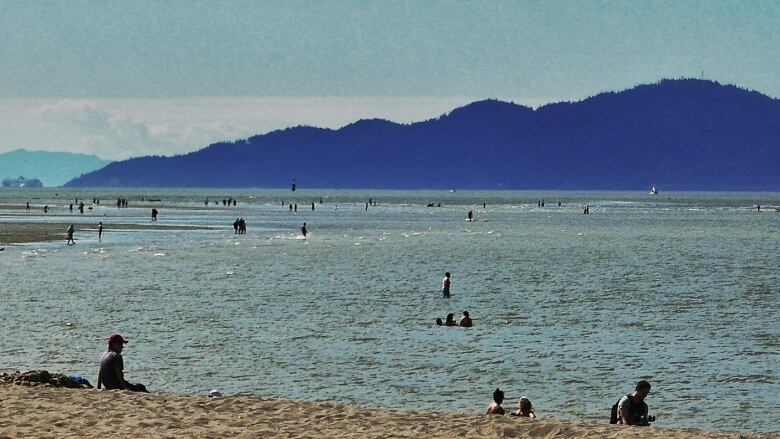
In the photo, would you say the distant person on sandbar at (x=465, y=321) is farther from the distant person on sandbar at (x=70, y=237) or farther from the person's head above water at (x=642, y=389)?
the distant person on sandbar at (x=70, y=237)

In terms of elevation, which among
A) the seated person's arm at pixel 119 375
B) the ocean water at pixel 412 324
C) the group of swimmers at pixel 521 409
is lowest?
the ocean water at pixel 412 324

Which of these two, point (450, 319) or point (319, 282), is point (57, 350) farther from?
point (319, 282)

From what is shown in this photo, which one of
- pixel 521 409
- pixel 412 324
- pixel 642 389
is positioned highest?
pixel 642 389

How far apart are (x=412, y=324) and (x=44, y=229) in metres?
65.2

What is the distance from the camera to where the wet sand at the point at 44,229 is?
8031cm

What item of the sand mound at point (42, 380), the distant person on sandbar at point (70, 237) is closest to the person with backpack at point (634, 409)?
the sand mound at point (42, 380)

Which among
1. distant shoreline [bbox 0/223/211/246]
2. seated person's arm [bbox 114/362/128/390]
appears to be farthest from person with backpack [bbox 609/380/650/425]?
distant shoreline [bbox 0/223/211/246]

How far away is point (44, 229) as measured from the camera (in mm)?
95250

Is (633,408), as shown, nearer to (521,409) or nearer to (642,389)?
(642,389)

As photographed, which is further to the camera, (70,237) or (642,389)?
(70,237)

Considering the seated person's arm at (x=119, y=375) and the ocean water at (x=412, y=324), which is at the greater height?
the seated person's arm at (x=119, y=375)

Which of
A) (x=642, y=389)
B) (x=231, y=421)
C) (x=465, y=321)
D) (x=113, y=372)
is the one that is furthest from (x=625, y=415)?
(x=465, y=321)

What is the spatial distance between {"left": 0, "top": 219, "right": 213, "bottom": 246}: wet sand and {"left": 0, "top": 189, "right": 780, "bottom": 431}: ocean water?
20.3ft

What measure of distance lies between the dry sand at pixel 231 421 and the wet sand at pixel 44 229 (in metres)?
58.2
